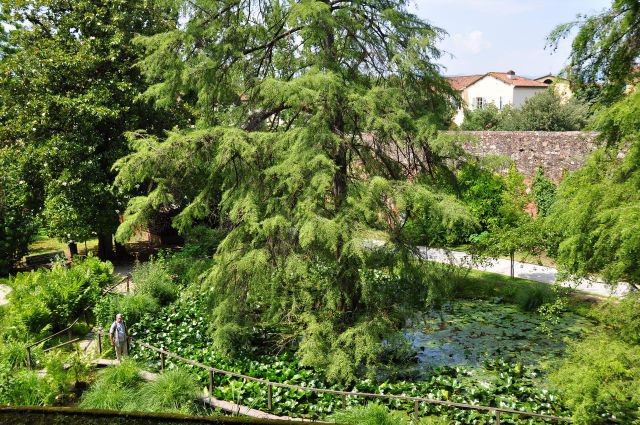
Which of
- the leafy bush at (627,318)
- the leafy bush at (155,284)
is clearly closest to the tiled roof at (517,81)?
the leafy bush at (155,284)

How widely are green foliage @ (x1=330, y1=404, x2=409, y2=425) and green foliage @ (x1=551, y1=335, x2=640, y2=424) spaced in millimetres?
2302

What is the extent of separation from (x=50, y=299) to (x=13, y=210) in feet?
20.1

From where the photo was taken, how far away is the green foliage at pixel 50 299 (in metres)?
11.4

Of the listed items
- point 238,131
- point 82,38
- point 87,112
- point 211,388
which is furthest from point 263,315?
point 82,38

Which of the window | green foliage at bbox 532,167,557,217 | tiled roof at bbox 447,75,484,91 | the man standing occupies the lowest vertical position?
the man standing

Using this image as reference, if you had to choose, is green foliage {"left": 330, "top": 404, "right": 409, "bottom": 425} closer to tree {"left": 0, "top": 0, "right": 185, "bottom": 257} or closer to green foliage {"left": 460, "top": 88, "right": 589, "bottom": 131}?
tree {"left": 0, "top": 0, "right": 185, "bottom": 257}

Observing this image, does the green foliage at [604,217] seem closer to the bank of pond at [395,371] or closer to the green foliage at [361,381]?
the bank of pond at [395,371]

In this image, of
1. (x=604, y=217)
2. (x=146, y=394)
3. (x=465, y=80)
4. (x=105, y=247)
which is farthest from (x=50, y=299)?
(x=465, y=80)

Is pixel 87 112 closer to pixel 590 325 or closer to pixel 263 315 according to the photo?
pixel 263 315

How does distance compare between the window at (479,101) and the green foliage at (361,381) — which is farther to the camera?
the window at (479,101)

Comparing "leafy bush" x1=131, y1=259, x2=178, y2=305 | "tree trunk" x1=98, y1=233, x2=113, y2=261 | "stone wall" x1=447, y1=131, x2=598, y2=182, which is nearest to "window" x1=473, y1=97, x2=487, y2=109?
"stone wall" x1=447, y1=131, x2=598, y2=182

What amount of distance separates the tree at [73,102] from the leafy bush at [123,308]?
14.2ft

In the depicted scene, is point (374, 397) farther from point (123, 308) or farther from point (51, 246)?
point (51, 246)

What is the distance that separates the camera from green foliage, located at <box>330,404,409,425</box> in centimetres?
760
